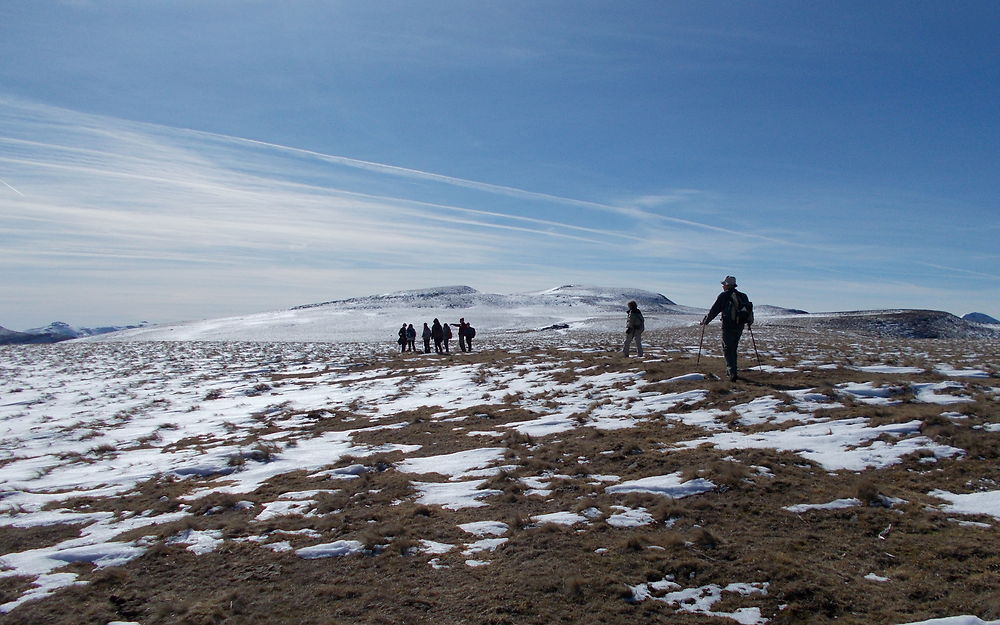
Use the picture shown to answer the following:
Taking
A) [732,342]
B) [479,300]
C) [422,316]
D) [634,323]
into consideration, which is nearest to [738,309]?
[732,342]

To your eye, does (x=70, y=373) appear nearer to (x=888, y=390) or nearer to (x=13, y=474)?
(x=13, y=474)

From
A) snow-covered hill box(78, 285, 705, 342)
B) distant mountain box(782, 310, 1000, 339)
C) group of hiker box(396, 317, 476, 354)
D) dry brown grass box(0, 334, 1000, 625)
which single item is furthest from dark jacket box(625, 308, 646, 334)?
distant mountain box(782, 310, 1000, 339)

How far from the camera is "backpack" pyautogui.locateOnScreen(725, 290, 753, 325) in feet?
47.3

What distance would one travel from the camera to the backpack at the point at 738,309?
14430 millimetres

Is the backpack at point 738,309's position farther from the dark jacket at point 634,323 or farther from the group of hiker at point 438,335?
the group of hiker at point 438,335

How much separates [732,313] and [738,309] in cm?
20

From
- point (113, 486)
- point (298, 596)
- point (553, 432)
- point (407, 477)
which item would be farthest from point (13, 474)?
point (553, 432)

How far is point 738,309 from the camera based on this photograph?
47.5ft

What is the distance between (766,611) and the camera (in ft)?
16.0

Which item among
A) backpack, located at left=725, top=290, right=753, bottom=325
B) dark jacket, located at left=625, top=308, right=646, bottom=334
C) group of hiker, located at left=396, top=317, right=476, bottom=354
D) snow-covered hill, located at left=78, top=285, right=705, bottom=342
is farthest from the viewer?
snow-covered hill, located at left=78, top=285, right=705, bottom=342

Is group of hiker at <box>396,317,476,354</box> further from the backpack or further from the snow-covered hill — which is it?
the snow-covered hill

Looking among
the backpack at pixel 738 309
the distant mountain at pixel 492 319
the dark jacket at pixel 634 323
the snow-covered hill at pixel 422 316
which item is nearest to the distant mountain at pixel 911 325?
the distant mountain at pixel 492 319

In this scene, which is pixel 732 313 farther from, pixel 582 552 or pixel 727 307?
pixel 582 552

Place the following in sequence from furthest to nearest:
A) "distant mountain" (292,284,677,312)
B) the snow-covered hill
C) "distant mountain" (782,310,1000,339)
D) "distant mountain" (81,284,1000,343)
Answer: "distant mountain" (292,284,677,312) → the snow-covered hill → "distant mountain" (81,284,1000,343) → "distant mountain" (782,310,1000,339)
